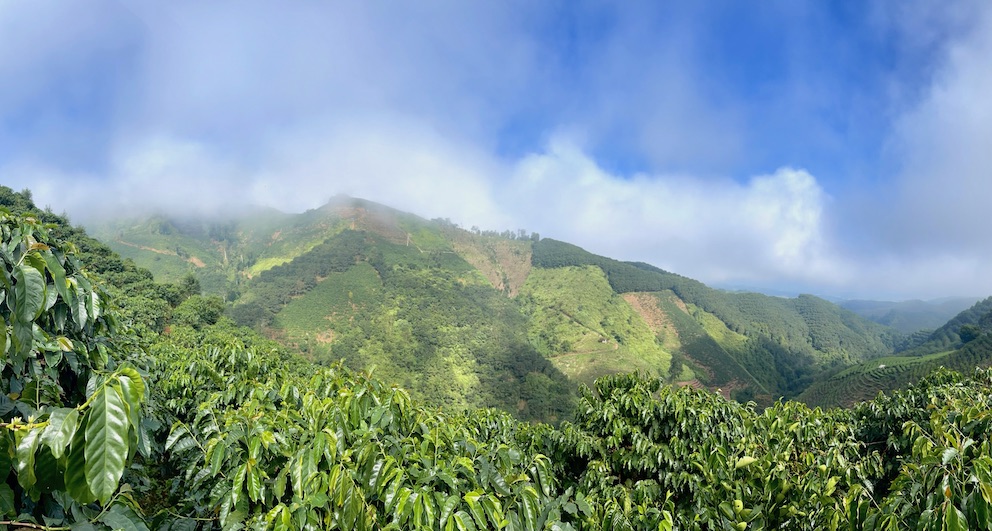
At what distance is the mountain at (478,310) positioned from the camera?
267 ft

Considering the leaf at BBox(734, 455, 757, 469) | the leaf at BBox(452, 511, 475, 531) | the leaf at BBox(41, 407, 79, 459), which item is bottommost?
the leaf at BBox(734, 455, 757, 469)

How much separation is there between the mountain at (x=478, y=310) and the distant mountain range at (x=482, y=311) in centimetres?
52

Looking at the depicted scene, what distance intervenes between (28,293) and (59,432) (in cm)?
98

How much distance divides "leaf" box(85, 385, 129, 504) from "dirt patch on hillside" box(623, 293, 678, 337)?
409 ft

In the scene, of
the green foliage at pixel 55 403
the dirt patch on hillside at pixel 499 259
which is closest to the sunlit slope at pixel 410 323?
the dirt patch on hillside at pixel 499 259

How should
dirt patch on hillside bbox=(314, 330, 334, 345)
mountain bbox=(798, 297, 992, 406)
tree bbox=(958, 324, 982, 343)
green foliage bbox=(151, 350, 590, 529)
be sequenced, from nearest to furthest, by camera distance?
green foliage bbox=(151, 350, 590, 529) → mountain bbox=(798, 297, 992, 406) → tree bbox=(958, 324, 982, 343) → dirt patch on hillside bbox=(314, 330, 334, 345)

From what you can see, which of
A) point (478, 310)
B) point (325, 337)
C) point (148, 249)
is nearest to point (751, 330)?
point (478, 310)

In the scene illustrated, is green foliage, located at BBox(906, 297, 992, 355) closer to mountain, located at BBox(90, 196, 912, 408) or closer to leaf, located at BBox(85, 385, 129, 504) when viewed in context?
mountain, located at BBox(90, 196, 912, 408)

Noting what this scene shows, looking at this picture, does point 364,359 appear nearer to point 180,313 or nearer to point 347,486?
point 180,313

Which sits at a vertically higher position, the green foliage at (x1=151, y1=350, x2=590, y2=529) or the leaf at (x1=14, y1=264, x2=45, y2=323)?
the leaf at (x1=14, y1=264, x2=45, y2=323)

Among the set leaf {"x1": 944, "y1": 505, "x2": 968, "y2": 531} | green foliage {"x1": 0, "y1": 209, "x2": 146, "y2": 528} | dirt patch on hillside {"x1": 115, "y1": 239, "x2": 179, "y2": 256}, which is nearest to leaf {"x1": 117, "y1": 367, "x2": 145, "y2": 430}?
green foliage {"x1": 0, "y1": 209, "x2": 146, "y2": 528}

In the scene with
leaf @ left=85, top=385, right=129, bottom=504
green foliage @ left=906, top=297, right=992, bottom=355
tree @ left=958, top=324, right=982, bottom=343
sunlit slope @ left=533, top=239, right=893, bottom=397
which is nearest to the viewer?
leaf @ left=85, top=385, right=129, bottom=504

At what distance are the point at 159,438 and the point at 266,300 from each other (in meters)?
99.9

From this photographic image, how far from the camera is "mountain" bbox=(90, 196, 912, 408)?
81312 millimetres
